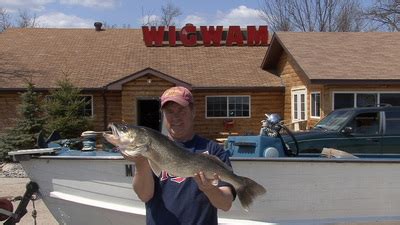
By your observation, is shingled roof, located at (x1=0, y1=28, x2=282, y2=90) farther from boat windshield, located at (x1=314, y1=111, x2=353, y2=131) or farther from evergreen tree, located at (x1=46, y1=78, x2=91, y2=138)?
boat windshield, located at (x1=314, y1=111, x2=353, y2=131)

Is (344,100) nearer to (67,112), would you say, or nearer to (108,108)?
(108,108)

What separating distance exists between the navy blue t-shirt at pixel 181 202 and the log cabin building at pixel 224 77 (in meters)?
13.1

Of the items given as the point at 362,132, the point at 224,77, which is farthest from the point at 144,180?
the point at 224,77

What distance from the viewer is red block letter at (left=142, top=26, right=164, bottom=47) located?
76.1 feet

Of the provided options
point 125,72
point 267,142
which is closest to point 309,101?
point 125,72

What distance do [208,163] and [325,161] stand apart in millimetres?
3309

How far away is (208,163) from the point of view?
271cm

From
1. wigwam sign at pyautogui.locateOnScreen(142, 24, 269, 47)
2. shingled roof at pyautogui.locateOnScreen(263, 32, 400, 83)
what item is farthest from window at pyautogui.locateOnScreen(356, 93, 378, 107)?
wigwam sign at pyautogui.locateOnScreen(142, 24, 269, 47)

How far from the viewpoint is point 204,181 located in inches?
106

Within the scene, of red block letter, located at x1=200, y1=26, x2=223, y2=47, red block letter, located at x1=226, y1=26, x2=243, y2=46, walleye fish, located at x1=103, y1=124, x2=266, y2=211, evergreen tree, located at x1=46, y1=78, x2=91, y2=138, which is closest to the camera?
walleye fish, located at x1=103, y1=124, x2=266, y2=211

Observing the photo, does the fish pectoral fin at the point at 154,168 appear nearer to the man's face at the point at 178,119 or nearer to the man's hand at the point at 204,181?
the man's hand at the point at 204,181

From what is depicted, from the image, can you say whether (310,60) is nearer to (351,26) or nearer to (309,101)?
(309,101)

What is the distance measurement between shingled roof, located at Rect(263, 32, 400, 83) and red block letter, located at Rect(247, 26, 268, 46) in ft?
9.56

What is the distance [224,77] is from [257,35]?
4.91 m
